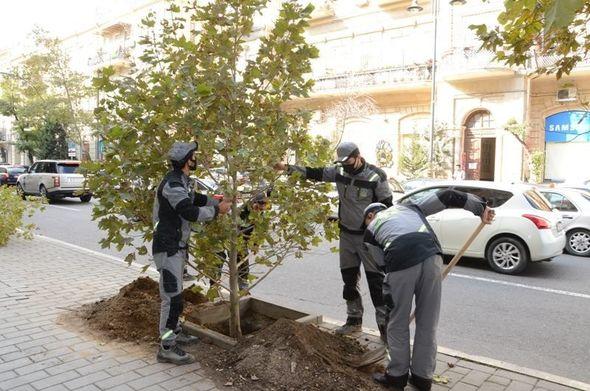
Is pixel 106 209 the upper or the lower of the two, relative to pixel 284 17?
lower

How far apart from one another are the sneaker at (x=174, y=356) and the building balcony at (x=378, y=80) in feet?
70.0

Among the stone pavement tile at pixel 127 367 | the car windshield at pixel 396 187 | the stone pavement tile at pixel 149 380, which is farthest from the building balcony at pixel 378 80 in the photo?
the stone pavement tile at pixel 149 380

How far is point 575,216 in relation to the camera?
10039 mm

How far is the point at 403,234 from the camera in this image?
3543 millimetres

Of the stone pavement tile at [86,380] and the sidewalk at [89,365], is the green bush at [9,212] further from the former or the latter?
the stone pavement tile at [86,380]

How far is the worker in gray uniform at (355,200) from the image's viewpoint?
15.2 ft

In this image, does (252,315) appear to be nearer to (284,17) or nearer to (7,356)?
(7,356)

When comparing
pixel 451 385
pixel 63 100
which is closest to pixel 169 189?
pixel 451 385

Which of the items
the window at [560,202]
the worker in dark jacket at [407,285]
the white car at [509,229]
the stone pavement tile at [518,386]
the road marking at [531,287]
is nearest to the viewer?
the worker in dark jacket at [407,285]

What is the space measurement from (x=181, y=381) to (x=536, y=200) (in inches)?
275

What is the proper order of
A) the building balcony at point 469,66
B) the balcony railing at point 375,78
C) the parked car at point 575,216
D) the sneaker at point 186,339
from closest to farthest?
the sneaker at point 186,339, the parked car at point 575,216, the building balcony at point 469,66, the balcony railing at point 375,78

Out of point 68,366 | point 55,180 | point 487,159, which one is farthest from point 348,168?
point 487,159

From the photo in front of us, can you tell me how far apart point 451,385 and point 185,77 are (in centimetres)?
313

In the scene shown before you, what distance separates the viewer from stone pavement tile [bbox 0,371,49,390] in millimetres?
3658
